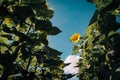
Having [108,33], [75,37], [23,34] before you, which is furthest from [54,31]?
[75,37]

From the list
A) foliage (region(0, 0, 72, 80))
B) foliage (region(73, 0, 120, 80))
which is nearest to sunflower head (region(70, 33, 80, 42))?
foliage (region(73, 0, 120, 80))

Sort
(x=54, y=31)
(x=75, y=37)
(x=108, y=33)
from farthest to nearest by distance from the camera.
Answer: (x=75, y=37) < (x=108, y=33) < (x=54, y=31)

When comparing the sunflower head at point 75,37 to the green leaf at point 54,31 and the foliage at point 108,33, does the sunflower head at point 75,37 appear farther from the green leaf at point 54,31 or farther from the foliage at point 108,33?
the green leaf at point 54,31

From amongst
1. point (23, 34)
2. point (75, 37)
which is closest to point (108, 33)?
point (23, 34)

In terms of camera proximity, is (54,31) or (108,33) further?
(108,33)

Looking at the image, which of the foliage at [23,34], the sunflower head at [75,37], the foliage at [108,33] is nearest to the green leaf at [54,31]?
the foliage at [23,34]

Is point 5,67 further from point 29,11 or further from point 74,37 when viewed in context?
point 74,37

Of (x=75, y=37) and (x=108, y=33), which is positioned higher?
(x=75, y=37)

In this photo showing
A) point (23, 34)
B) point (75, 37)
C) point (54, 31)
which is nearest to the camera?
point (23, 34)

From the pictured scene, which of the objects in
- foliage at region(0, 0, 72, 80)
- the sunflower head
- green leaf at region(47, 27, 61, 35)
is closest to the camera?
foliage at region(0, 0, 72, 80)

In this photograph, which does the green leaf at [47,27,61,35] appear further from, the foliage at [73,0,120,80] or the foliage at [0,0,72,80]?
the foliage at [73,0,120,80]

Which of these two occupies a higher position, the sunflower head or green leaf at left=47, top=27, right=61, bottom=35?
the sunflower head

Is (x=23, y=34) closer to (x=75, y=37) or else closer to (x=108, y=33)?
(x=108, y=33)

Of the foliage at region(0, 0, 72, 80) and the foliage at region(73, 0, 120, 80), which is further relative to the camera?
the foliage at region(73, 0, 120, 80)
